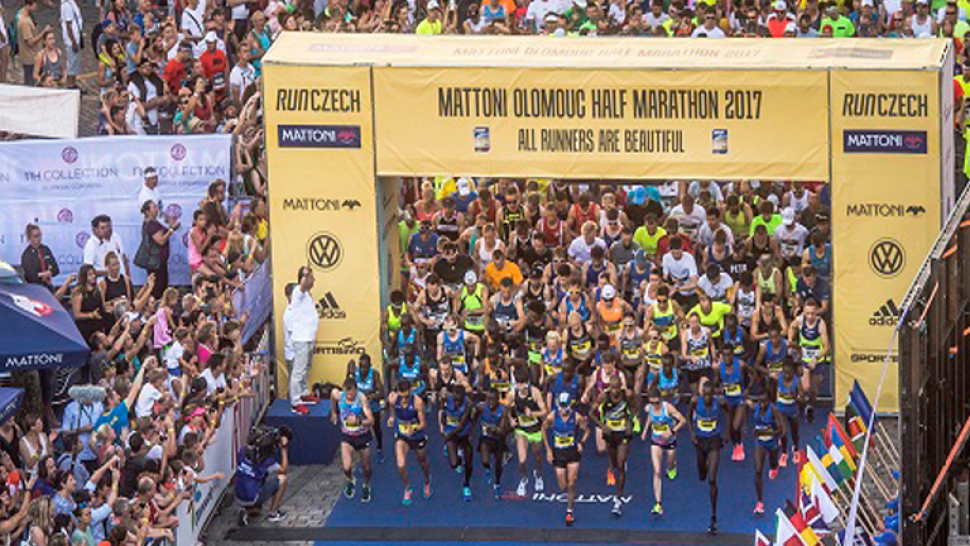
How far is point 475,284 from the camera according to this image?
89.7 feet

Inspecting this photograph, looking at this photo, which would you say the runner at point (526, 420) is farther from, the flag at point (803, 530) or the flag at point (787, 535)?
the flag at point (787, 535)

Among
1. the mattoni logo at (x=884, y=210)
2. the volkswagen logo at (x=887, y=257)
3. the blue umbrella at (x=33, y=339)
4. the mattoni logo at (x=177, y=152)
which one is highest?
the mattoni logo at (x=177, y=152)

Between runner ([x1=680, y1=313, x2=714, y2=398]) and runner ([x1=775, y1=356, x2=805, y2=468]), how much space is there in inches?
36.9

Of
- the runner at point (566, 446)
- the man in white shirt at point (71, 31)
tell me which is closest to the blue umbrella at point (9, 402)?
the runner at point (566, 446)

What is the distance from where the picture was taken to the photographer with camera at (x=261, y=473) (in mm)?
24656

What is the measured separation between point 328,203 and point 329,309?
134cm

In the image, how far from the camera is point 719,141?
2661 cm

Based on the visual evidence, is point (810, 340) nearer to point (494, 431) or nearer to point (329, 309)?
point (494, 431)

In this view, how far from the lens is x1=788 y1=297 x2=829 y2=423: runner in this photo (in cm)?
2634

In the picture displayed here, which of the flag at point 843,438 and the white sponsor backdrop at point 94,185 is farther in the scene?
the white sponsor backdrop at point 94,185

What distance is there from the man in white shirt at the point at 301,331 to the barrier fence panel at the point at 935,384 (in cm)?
846

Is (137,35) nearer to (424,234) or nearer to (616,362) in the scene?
(424,234)

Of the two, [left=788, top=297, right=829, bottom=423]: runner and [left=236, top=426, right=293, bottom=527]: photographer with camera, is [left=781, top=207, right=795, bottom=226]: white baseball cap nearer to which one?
[left=788, top=297, right=829, bottom=423]: runner

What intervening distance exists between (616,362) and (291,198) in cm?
470
